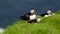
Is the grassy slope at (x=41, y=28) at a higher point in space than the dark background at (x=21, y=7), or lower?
lower

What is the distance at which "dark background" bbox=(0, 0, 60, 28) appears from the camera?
54750 millimetres

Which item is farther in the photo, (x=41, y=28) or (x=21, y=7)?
(x=21, y=7)

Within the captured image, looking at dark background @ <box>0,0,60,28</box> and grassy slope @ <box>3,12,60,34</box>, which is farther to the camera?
dark background @ <box>0,0,60,28</box>

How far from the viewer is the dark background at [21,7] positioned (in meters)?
54.8

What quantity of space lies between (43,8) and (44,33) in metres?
43.4

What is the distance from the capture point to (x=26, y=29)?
15.2 metres

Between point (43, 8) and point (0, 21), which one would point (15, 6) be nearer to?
point (43, 8)

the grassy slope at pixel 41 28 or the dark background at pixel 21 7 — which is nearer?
the grassy slope at pixel 41 28

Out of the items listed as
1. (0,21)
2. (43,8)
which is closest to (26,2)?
(43,8)

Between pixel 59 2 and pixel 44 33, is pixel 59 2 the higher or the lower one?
the higher one

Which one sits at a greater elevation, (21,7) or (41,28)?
(21,7)

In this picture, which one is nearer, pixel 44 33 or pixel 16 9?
pixel 44 33

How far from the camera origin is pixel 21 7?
59438mm

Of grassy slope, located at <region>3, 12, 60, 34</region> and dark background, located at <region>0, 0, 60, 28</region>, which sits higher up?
dark background, located at <region>0, 0, 60, 28</region>
